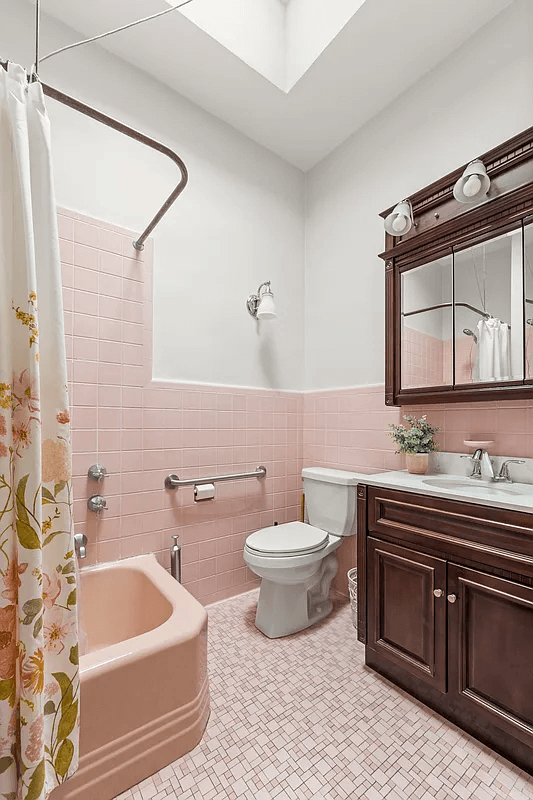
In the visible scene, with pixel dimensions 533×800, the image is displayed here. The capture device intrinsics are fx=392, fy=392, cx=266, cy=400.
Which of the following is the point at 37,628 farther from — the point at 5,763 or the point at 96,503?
the point at 96,503

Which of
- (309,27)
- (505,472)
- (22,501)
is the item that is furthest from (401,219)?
(22,501)

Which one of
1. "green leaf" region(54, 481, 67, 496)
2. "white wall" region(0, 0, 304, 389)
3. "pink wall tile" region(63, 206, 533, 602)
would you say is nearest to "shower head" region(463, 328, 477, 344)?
"pink wall tile" region(63, 206, 533, 602)

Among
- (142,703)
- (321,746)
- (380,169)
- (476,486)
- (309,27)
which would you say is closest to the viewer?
(142,703)

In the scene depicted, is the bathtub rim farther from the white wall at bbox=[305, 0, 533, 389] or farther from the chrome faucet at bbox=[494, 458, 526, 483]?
the white wall at bbox=[305, 0, 533, 389]

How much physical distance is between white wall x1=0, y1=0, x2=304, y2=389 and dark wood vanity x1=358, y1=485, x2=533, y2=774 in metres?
1.19

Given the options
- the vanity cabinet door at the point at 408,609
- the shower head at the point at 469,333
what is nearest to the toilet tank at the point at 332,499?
the vanity cabinet door at the point at 408,609

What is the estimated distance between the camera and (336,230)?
2533mm

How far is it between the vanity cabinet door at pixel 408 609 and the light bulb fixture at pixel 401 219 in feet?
4.74

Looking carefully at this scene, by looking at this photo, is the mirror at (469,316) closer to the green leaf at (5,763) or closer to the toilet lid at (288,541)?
the toilet lid at (288,541)

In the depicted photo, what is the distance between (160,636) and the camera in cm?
124

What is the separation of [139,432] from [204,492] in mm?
468

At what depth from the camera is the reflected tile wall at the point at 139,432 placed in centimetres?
178

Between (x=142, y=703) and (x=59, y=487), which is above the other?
(x=59, y=487)

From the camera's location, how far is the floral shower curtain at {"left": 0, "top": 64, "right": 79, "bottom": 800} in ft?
2.88
